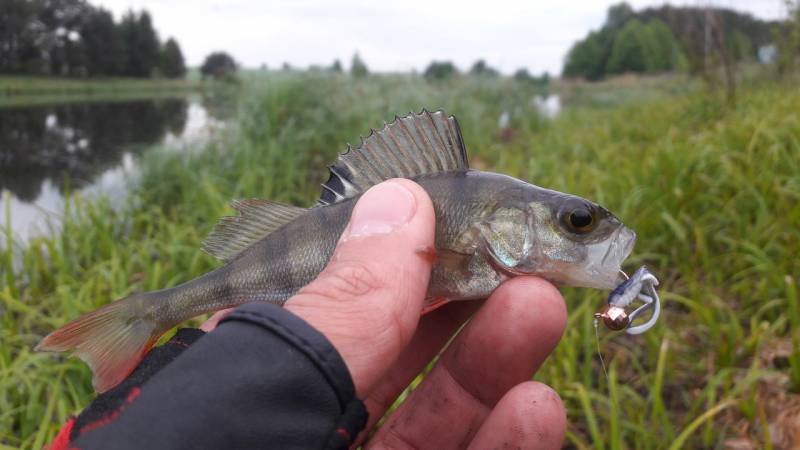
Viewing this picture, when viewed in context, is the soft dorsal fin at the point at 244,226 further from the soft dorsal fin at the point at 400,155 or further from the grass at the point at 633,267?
the grass at the point at 633,267

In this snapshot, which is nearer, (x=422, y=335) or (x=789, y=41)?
(x=422, y=335)

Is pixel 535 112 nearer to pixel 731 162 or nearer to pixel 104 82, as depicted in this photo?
pixel 731 162

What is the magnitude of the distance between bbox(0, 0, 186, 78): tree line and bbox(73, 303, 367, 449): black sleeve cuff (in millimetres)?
31920

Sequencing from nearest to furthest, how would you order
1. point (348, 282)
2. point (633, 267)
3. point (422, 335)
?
point (348, 282), point (422, 335), point (633, 267)

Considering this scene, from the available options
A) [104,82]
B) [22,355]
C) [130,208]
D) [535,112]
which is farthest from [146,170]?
[104,82]

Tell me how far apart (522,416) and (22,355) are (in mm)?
3309

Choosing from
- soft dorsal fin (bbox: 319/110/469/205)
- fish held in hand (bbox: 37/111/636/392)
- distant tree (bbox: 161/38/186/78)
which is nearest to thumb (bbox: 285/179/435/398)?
fish held in hand (bbox: 37/111/636/392)

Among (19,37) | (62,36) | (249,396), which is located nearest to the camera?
(249,396)

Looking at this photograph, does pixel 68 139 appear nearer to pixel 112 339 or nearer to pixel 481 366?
pixel 112 339

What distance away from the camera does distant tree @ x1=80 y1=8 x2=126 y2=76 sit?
44.2m

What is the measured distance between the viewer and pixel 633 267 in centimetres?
496

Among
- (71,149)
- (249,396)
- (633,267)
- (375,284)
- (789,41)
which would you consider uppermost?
(789,41)

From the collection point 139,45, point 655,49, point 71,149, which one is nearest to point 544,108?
point 71,149

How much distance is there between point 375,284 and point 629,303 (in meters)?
0.78
